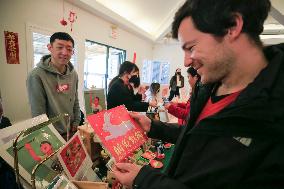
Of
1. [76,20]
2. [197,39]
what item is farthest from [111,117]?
[76,20]

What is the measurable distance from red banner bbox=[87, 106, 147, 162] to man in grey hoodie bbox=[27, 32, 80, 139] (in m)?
0.94

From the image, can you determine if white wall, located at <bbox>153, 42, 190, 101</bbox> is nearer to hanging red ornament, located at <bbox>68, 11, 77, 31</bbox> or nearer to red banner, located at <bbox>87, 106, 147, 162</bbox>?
hanging red ornament, located at <bbox>68, 11, 77, 31</bbox>

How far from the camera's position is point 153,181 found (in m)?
0.77

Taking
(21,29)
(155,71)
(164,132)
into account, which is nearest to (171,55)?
(155,71)

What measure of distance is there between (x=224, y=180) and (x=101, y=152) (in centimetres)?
102

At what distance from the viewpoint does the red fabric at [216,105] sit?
0.84 meters

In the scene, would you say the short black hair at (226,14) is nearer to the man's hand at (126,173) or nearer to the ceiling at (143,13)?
the man's hand at (126,173)

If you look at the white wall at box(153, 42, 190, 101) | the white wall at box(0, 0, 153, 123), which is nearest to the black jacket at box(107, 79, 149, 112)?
the white wall at box(0, 0, 153, 123)

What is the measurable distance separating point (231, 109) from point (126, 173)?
0.50 m

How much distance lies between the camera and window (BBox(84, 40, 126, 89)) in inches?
193

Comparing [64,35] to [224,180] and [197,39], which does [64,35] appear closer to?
[197,39]

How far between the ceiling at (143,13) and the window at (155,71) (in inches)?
37.9

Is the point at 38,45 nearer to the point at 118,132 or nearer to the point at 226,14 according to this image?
the point at 118,132

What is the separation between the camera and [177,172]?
2.58 ft
